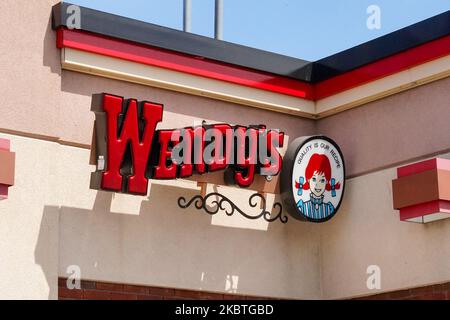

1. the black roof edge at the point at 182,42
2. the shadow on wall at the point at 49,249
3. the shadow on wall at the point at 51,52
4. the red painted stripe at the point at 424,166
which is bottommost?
the shadow on wall at the point at 49,249

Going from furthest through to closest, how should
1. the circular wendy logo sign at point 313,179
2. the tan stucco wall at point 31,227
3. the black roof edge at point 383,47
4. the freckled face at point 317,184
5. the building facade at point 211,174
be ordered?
1. the freckled face at point 317,184
2. the circular wendy logo sign at point 313,179
3. the black roof edge at point 383,47
4. the building facade at point 211,174
5. the tan stucco wall at point 31,227

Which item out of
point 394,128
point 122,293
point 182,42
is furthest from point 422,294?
point 182,42

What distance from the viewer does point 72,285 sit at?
570 inches

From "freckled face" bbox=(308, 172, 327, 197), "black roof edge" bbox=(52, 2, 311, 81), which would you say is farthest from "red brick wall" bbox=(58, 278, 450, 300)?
"black roof edge" bbox=(52, 2, 311, 81)

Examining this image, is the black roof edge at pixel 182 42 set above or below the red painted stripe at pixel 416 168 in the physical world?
above

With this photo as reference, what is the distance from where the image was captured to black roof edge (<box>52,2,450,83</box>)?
15148mm

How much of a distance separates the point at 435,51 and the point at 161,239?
4.33 m

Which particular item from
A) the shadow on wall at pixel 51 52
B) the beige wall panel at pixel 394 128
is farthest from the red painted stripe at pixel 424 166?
the shadow on wall at pixel 51 52

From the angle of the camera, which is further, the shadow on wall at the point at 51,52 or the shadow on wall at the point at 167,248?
the shadow on wall at the point at 51,52

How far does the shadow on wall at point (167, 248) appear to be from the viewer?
14.7 m

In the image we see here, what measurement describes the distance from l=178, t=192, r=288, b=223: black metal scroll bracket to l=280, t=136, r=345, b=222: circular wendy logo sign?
0.29m

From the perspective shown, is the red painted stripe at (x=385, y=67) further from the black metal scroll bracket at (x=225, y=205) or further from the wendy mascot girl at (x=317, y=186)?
the black metal scroll bracket at (x=225, y=205)

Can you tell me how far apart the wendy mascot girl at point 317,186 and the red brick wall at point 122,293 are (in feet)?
5.52
